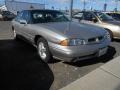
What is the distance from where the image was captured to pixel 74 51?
194 inches

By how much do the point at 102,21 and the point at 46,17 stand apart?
351 cm

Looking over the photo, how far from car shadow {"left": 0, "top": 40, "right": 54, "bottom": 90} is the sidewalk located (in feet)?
1.99

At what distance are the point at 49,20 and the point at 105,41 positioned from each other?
1959mm

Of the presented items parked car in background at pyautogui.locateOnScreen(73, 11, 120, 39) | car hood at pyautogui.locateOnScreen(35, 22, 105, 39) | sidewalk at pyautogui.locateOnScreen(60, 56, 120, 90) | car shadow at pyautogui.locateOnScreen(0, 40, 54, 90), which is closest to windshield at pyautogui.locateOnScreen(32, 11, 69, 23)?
car hood at pyautogui.locateOnScreen(35, 22, 105, 39)

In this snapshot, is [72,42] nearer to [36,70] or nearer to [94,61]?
[36,70]

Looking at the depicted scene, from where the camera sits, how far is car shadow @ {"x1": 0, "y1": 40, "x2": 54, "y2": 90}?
4.25 meters

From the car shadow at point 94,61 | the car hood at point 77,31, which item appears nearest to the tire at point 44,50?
the car hood at point 77,31

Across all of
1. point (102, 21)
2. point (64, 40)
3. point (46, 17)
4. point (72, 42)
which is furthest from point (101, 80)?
point (102, 21)

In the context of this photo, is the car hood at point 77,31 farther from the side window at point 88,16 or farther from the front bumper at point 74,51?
→ the side window at point 88,16

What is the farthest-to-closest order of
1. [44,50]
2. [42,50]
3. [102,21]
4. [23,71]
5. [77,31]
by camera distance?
[102,21]
[42,50]
[44,50]
[77,31]
[23,71]

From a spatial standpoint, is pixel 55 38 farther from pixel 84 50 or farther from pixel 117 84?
pixel 117 84

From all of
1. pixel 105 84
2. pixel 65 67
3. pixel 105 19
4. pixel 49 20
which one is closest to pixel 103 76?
pixel 105 84

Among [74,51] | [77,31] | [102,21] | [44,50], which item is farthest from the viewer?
[102,21]

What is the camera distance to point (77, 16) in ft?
35.2
